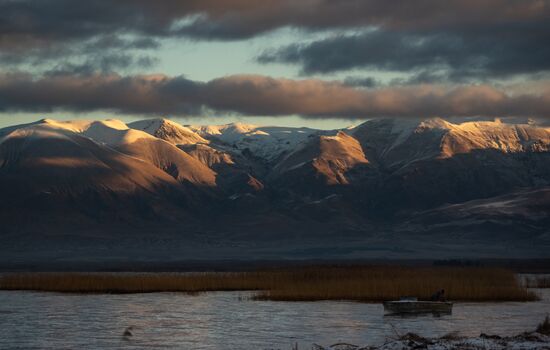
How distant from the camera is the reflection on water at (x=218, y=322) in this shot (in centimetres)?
6488

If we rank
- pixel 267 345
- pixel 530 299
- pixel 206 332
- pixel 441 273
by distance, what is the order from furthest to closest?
1. pixel 441 273
2. pixel 530 299
3. pixel 206 332
4. pixel 267 345

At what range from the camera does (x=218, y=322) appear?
251 feet

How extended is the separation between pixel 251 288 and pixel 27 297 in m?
22.5

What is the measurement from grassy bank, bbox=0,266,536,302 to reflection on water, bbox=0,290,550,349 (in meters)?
3.88

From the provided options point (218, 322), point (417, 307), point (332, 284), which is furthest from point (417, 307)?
point (332, 284)

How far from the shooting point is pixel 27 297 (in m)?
100

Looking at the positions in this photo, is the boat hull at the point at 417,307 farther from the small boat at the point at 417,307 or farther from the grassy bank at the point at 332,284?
the grassy bank at the point at 332,284

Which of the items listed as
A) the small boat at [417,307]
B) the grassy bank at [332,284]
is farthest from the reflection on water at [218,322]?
the grassy bank at [332,284]

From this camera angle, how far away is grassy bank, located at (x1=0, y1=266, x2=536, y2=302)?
3762 inches

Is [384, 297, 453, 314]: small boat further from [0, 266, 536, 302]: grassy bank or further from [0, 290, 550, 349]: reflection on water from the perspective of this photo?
[0, 266, 536, 302]: grassy bank

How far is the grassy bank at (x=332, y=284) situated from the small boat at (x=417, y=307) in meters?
10.8

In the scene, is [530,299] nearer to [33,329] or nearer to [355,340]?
[355,340]

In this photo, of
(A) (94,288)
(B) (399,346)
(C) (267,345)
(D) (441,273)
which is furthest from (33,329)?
(D) (441,273)

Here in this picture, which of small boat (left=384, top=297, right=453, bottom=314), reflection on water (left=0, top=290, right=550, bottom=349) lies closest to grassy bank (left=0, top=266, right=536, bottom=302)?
reflection on water (left=0, top=290, right=550, bottom=349)
